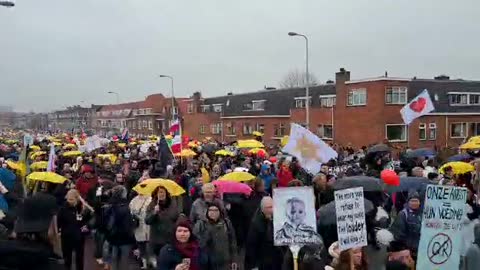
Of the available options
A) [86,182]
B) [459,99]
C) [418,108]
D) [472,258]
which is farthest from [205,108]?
[472,258]

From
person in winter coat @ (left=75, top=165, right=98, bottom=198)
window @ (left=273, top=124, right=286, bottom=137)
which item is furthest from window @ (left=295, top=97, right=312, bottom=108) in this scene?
person in winter coat @ (left=75, top=165, right=98, bottom=198)

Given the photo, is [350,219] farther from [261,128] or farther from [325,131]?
[261,128]

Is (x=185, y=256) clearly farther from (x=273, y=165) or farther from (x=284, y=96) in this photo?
(x=284, y=96)

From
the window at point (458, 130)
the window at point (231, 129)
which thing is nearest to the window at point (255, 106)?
the window at point (231, 129)

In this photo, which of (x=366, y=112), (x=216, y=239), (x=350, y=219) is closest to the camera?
(x=350, y=219)

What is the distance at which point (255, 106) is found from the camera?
2421 inches

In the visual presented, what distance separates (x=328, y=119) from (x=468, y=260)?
42.0m

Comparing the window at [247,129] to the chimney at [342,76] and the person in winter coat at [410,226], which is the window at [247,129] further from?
the person in winter coat at [410,226]

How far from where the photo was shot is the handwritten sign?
230 inches

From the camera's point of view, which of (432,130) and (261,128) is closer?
(432,130)

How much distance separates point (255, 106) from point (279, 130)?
6.64 meters

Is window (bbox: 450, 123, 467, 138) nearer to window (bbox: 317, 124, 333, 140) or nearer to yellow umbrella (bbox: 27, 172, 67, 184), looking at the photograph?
window (bbox: 317, 124, 333, 140)

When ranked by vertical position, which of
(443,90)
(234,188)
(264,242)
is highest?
(443,90)

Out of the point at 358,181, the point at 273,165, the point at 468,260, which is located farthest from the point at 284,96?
the point at 468,260
